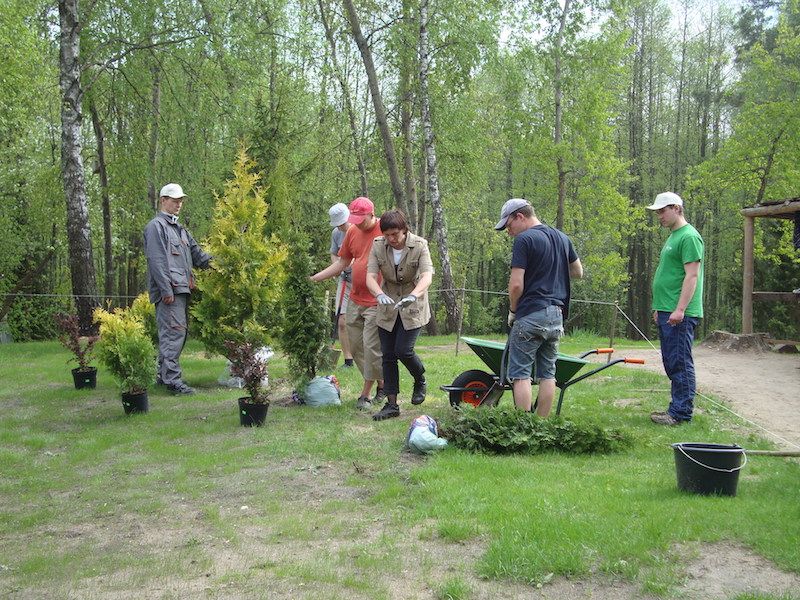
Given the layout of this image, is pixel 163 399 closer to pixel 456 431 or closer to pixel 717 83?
pixel 456 431

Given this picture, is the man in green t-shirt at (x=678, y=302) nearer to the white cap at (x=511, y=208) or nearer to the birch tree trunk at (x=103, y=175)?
the white cap at (x=511, y=208)

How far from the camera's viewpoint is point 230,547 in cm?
341

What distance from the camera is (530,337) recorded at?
5234 mm

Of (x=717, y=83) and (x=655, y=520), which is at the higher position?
(x=717, y=83)

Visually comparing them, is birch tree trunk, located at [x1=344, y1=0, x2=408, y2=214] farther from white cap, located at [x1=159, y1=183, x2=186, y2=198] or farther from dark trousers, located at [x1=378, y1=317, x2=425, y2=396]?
dark trousers, located at [x1=378, y1=317, x2=425, y2=396]

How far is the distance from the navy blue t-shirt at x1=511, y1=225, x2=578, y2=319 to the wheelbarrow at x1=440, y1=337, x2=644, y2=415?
0.45 meters

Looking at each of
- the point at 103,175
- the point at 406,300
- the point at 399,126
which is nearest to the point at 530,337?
the point at 406,300

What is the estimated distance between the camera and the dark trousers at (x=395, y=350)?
6.02 m

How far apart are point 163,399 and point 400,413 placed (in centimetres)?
243

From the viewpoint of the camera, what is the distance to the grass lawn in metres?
3.03

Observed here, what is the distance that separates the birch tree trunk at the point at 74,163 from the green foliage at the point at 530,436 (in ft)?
27.3

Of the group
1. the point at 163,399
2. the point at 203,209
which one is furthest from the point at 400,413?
the point at 203,209

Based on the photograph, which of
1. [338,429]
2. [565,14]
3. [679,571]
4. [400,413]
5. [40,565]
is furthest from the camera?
[565,14]

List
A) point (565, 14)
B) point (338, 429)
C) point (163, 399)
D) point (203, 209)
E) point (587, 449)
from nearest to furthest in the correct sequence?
point (587, 449)
point (338, 429)
point (163, 399)
point (203, 209)
point (565, 14)
